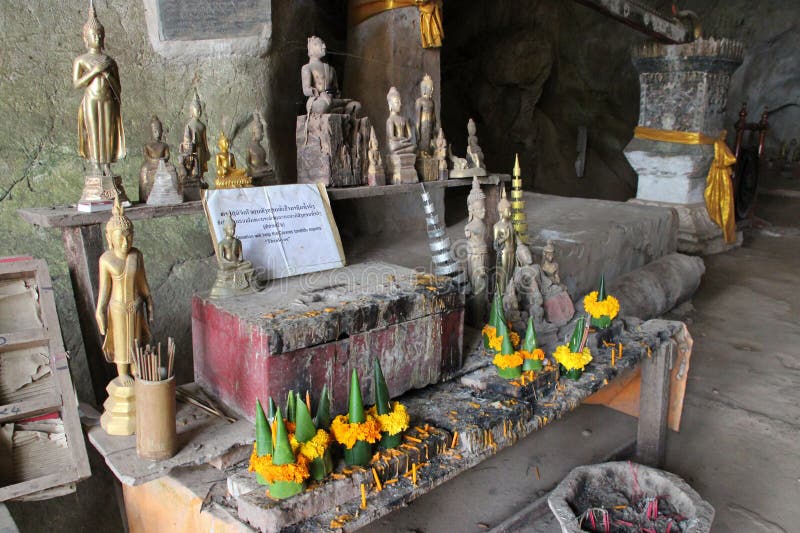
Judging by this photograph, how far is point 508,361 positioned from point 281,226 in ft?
3.94

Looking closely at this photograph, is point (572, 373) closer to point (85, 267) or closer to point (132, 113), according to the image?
point (85, 267)

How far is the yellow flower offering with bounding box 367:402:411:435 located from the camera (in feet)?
7.02

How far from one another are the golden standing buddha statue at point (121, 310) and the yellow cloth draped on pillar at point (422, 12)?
3.29 metres

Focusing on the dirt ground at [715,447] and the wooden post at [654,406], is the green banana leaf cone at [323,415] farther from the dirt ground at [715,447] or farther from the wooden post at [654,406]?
the wooden post at [654,406]

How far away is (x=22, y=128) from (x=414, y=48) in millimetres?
2819

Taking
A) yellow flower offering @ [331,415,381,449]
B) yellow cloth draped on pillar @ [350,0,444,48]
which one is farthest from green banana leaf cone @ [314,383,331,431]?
yellow cloth draped on pillar @ [350,0,444,48]

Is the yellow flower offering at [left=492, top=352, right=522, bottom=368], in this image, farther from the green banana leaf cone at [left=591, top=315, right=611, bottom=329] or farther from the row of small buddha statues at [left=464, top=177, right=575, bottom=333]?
the green banana leaf cone at [left=591, top=315, right=611, bottom=329]

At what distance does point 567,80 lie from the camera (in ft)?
37.5

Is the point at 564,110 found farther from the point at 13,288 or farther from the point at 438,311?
the point at 13,288

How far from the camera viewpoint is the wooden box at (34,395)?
217 cm

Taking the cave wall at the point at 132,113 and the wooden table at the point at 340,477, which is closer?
the wooden table at the point at 340,477

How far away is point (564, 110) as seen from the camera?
38.6ft

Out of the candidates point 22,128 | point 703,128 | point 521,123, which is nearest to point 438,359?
point 22,128

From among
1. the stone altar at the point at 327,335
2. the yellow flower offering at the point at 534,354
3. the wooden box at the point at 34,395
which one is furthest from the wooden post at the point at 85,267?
the yellow flower offering at the point at 534,354
